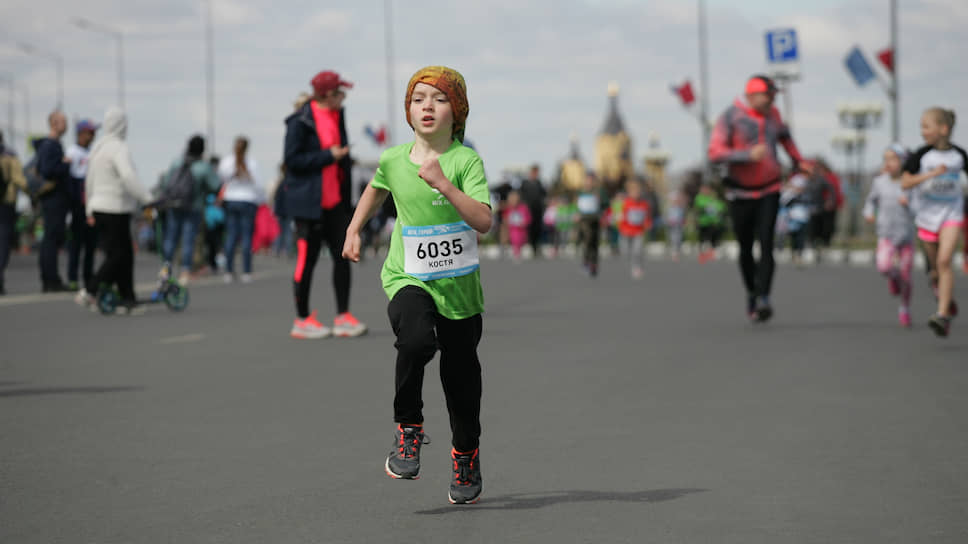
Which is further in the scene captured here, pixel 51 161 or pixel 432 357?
pixel 51 161

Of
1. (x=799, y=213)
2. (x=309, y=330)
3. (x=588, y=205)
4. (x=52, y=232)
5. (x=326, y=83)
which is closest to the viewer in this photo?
(x=326, y=83)

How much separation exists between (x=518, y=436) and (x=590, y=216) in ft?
60.5

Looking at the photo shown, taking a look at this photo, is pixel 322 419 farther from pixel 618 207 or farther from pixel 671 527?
pixel 618 207

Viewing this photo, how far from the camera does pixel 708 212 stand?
35969mm

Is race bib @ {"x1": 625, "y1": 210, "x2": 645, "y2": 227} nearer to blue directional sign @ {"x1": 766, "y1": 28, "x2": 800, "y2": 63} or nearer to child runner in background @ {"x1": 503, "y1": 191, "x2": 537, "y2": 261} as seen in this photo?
child runner in background @ {"x1": 503, "y1": 191, "x2": 537, "y2": 261}

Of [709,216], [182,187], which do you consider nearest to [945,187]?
[182,187]

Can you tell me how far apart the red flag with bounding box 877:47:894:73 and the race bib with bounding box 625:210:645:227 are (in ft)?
43.3

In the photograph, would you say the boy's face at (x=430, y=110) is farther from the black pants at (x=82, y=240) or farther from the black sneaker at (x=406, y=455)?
the black pants at (x=82, y=240)

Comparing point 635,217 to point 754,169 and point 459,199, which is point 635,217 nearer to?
point 754,169

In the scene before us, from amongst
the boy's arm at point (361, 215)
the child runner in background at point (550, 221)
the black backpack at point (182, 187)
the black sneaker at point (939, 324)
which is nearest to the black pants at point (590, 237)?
the black backpack at point (182, 187)

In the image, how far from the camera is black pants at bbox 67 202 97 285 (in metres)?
16.8

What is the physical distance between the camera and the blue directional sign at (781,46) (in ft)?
123

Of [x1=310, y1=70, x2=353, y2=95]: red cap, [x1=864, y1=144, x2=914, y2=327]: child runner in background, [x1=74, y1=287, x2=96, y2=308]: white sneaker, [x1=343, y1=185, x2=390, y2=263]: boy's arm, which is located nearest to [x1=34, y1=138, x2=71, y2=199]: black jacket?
[x1=74, y1=287, x2=96, y2=308]: white sneaker

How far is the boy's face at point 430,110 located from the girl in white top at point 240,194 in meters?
16.3
